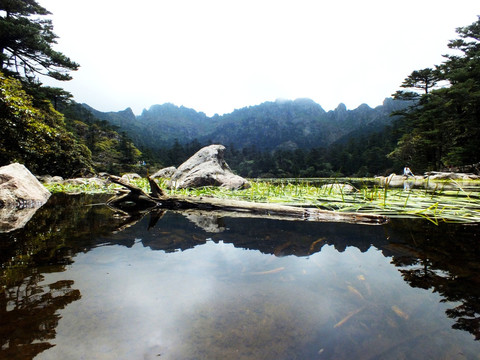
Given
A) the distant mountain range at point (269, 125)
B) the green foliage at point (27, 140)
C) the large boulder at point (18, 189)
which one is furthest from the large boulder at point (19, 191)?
the distant mountain range at point (269, 125)

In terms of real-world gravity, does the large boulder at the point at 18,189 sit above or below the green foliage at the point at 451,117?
below

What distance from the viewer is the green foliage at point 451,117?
18531 millimetres

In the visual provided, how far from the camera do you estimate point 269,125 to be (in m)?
156

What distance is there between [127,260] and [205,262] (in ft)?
1.81

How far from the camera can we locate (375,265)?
1.47 m

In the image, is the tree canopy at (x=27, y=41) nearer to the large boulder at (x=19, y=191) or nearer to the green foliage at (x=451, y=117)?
the large boulder at (x=19, y=191)

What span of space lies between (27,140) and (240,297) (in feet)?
42.3

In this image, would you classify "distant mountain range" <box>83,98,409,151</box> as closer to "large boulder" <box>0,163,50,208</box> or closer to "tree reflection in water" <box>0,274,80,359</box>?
"large boulder" <box>0,163,50,208</box>

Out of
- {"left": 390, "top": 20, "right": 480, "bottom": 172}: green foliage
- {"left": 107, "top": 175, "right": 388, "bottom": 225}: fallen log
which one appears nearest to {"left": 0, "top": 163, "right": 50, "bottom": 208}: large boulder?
{"left": 107, "top": 175, "right": 388, "bottom": 225}: fallen log

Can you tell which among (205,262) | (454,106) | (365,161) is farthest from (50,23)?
(365,161)

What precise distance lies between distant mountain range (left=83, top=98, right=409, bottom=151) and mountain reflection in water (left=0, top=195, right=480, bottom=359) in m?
135

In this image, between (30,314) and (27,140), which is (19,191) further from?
(27,140)

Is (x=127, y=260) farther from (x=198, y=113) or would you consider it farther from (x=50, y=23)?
(x=198, y=113)

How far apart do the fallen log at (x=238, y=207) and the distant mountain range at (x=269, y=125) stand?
434 ft
